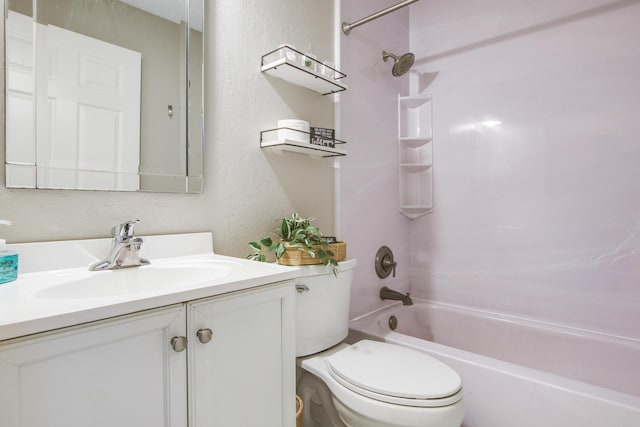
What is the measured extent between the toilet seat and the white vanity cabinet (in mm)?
231

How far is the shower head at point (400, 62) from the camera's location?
2031mm

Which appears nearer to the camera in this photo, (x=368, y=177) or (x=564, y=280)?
(x=564, y=280)

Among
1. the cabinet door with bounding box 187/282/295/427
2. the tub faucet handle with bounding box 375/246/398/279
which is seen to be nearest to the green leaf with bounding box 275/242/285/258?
the cabinet door with bounding box 187/282/295/427

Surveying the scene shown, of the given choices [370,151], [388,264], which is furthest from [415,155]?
[388,264]

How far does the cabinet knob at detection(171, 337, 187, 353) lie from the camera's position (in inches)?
26.7

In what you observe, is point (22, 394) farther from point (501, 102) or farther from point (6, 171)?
point (501, 102)

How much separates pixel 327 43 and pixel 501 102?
1.10 meters

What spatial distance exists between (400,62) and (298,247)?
1433 millimetres

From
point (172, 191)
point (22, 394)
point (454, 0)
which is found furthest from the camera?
point (454, 0)

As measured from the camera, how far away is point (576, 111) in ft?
5.94

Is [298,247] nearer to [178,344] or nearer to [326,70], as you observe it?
[178,344]

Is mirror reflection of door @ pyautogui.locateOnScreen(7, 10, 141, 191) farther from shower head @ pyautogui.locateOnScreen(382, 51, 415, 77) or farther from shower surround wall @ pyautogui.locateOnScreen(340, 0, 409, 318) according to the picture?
shower head @ pyautogui.locateOnScreen(382, 51, 415, 77)

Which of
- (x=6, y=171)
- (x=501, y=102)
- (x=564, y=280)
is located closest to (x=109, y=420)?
(x=6, y=171)

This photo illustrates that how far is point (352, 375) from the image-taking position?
3.54 feet
